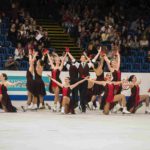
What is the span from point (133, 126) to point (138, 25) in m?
11.1

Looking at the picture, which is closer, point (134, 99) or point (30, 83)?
A: point (134, 99)

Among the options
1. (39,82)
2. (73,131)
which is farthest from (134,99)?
(73,131)

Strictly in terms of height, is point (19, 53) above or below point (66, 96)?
above

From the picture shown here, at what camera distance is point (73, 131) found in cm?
934

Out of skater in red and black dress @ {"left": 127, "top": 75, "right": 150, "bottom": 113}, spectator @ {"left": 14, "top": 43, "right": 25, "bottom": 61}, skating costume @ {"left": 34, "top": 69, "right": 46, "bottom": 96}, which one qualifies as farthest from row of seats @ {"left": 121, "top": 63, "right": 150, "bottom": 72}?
skating costume @ {"left": 34, "top": 69, "right": 46, "bottom": 96}

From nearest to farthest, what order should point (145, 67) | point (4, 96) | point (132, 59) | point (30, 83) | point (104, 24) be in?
1. point (4, 96)
2. point (30, 83)
3. point (145, 67)
4. point (132, 59)
5. point (104, 24)

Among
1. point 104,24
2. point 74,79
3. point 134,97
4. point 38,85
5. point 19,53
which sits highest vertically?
point 104,24

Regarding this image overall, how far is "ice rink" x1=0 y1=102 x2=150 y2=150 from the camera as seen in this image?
25.3 ft

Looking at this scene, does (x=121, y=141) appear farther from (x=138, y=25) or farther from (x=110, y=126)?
(x=138, y=25)

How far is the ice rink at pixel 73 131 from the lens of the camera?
7.72m

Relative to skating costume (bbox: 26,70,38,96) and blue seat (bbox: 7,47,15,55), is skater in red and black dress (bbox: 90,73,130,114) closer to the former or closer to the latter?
skating costume (bbox: 26,70,38,96)

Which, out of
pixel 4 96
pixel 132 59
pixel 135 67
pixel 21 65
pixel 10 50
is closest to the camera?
pixel 4 96

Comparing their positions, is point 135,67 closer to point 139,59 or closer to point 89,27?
point 139,59

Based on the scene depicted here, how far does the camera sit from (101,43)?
1912cm
